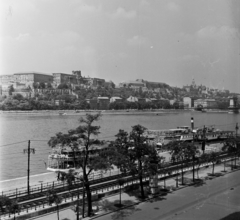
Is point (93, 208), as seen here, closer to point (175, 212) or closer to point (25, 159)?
point (175, 212)

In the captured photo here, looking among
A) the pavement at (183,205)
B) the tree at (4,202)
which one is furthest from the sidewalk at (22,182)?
the tree at (4,202)

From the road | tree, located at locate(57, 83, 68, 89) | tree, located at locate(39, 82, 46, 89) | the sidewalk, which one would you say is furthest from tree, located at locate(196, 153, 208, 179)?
tree, located at locate(57, 83, 68, 89)

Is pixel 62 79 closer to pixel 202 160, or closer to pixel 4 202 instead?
pixel 202 160

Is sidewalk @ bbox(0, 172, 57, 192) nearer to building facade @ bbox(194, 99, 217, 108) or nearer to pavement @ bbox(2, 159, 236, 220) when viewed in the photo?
pavement @ bbox(2, 159, 236, 220)

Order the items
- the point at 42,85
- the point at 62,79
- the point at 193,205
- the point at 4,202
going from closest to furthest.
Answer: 1. the point at 4,202
2. the point at 193,205
3. the point at 42,85
4. the point at 62,79

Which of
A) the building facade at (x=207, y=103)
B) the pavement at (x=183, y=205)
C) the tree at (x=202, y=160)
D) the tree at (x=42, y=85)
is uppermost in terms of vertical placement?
the tree at (x=42, y=85)

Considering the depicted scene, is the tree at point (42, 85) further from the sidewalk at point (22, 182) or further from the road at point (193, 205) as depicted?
the road at point (193, 205)

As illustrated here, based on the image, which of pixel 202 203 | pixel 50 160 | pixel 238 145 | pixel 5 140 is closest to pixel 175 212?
pixel 202 203

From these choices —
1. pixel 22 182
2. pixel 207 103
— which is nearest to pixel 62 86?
pixel 207 103
